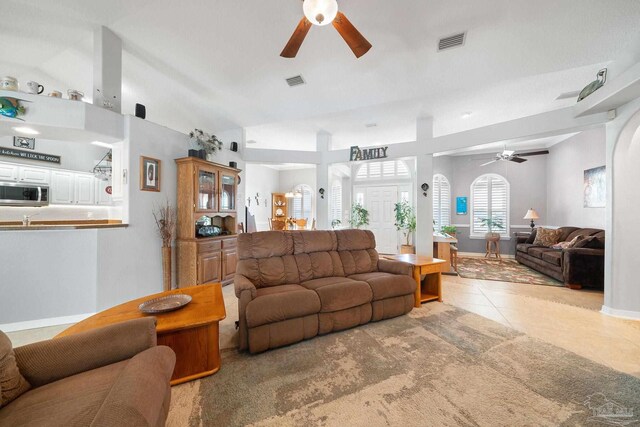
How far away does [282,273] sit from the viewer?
9.35 ft

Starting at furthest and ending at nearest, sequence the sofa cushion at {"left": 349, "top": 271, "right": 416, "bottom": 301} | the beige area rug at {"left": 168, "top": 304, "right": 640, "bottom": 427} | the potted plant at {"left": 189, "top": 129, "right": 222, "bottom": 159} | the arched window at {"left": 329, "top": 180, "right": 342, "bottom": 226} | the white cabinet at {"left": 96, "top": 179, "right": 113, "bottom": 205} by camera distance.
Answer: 1. the arched window at {"left": 329, "top": 180, "right": 342, "bottom": 226}
2. the white cabinet at {"left": 96, "top": 179, "right": 113, "bottom": 205}
3. the potted plant at {"left": 189, "top": 129, "right": 222, "bottom": 159}
4. the sofa cushion at {"left": 349, "top": 271, "right": 416, "bottom": 301}
5. the beige area rug at {"left": 168, "top": 304, "right": 640, "bottom": 427}

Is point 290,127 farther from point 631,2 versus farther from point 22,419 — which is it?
point 22,419

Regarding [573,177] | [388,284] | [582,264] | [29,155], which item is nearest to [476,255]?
[573,177]

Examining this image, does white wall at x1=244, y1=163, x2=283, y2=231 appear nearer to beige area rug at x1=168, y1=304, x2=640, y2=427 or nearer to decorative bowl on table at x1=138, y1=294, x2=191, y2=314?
decorative bowl on table at x1=138, y1=294, x2=191, y2=314

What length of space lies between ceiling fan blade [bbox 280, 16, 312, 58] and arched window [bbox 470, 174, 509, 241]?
23.0 ft

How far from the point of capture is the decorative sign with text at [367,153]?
5375 millimetres

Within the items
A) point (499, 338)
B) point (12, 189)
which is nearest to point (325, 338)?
point (499, 338)

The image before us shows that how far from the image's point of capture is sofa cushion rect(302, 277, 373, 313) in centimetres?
250

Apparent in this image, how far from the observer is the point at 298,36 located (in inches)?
85.7

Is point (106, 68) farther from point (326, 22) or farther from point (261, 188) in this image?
point (261, 188)

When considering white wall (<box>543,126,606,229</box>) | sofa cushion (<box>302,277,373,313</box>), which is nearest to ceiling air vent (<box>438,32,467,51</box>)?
sofa cushion (<box>302,277,373,313</box>)

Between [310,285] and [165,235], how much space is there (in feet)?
7.96

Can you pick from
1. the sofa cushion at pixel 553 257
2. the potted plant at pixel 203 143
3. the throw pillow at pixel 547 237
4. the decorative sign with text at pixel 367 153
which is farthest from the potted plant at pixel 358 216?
the potted plant at pixel 203 143

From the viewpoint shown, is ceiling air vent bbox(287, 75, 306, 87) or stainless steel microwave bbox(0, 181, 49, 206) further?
stainless steel microwave bbox(0, 181, 49, 206)
